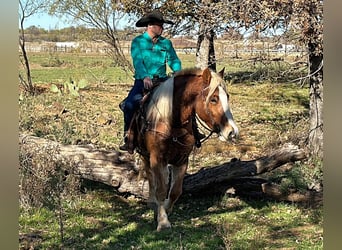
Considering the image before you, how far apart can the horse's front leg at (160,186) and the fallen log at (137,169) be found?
0.70 meters

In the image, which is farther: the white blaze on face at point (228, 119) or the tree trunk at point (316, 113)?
the tree trunk at point (316, 113)

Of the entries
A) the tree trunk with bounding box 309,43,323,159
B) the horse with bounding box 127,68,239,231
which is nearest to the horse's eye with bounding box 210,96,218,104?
the horse with bounding box 127,68,239,231

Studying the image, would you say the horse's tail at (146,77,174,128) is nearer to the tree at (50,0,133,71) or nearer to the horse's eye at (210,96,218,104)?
the horse's eye at (210,96,218,104)

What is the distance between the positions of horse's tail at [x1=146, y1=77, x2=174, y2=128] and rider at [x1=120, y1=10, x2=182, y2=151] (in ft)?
0.46

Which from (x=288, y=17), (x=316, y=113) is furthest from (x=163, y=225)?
(x=316, y=113)

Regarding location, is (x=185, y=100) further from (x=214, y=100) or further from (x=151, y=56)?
(x=151, y=56)

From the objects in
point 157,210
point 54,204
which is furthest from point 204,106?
point 54,204

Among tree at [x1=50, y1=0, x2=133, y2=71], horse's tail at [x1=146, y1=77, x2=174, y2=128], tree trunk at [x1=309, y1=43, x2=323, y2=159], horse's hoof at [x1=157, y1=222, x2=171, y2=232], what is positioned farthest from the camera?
tree at [x1=50, y1=0, x2=133, y2=71]

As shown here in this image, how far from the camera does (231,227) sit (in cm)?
465

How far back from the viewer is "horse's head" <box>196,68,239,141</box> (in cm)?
368

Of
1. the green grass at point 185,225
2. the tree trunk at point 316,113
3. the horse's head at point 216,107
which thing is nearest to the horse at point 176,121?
the horse's head at point 216,107

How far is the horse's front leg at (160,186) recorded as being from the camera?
4.40 metres

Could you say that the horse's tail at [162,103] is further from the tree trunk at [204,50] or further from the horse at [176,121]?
the tree trunk at [204,50]
